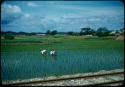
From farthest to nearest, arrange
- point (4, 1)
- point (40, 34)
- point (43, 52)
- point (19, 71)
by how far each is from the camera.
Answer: point (43, 52)
point (19, 71)
point (40, 34)
point (4, 1)

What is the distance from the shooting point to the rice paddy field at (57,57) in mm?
7048

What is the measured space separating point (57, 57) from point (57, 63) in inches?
14.1

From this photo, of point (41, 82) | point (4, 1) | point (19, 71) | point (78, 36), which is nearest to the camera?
point (4, 1)

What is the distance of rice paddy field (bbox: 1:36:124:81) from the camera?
705 centimetres

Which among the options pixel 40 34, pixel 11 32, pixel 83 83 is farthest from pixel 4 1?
pixel 83 83

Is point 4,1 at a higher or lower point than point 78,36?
higher

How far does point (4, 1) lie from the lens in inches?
181

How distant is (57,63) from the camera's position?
868 cm

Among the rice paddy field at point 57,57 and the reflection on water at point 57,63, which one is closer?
the rice paddy field at point 57,57

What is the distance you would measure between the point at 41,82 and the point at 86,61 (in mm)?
3722

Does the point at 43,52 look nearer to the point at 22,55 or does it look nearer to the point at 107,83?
the point at 22,55

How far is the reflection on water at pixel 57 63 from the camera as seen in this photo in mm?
7359

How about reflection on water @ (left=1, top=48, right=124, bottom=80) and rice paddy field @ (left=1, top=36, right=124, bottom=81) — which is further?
reflection on water @ (left=1, top=48, right=124, bottom=80)

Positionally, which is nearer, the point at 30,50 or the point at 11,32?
the point at 11,32
